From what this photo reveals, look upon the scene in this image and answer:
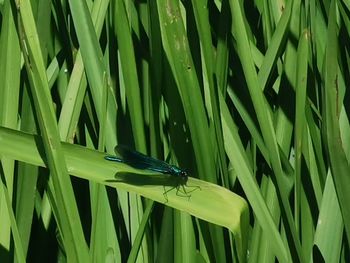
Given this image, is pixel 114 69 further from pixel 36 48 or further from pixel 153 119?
pixel 36 48

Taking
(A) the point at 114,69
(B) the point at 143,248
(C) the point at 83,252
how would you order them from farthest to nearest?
(A) the point at 114,69 < (B) the point at 143,248 < (C) the point at 83,252

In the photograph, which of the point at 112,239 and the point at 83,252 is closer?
the point at 83,252

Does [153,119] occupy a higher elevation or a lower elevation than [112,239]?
higher

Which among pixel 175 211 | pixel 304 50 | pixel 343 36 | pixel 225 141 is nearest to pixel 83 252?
pixel 175 211

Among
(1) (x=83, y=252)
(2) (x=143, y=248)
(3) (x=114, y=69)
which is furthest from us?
(3) (x=114, y=69)
